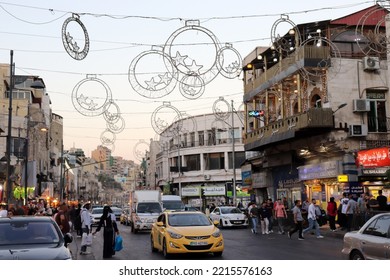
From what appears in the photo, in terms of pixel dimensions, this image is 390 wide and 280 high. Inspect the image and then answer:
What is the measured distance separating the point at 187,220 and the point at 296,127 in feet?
57.5

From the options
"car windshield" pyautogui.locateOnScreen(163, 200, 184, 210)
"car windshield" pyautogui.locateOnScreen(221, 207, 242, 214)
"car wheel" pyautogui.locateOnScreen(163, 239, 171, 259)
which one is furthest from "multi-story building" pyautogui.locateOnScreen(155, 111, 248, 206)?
"car wheel" pyautogui.locateOnScreen(163, 239, 171, 259)

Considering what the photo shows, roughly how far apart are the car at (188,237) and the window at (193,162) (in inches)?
2491

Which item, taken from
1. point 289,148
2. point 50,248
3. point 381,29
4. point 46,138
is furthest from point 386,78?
point 46,138

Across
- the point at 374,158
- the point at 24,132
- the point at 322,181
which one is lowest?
the point at 322,181

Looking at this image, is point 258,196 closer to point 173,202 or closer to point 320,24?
point 173,202

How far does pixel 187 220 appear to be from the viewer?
57.9ft

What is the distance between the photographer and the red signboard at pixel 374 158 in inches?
1109

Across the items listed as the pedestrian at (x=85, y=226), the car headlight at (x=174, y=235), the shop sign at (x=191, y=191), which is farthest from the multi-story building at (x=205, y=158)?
the car headlight at (x=174, y=235)

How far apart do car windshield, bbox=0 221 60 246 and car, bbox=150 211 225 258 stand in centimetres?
511

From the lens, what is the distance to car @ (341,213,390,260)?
1082 cm

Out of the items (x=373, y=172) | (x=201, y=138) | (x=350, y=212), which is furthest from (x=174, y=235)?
(x=201, y=138)

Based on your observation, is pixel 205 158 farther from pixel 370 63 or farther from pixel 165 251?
pixel 165 251

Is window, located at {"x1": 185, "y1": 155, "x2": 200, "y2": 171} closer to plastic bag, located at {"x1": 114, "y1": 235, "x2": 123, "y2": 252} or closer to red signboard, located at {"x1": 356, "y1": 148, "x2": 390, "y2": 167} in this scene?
red signboard, located at {"x1": 356, "y1": 148, "x2": 390, "y2": 167}

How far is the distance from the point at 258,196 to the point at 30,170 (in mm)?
19819
